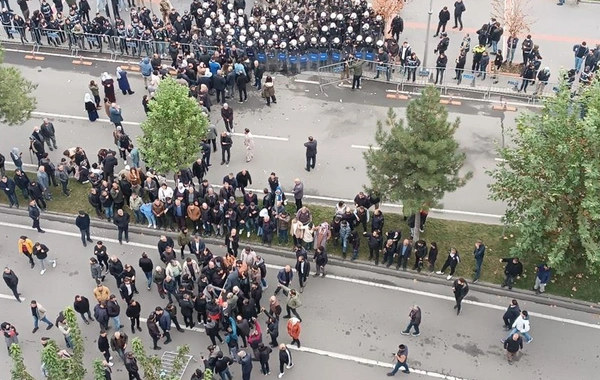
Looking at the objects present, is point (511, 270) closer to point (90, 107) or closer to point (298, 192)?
point (298, 192)

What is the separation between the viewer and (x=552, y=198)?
1733 centimetres

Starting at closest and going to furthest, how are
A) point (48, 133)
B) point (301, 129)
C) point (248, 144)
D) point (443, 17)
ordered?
point (248, 144) < point (48, 133) < point (301, 129) < point (443, 17)

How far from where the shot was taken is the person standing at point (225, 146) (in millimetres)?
23391

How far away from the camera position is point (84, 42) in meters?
30.4

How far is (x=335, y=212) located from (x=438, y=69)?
9.35m

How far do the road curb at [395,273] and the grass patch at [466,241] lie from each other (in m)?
0.19

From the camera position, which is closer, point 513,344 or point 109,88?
point 513,344

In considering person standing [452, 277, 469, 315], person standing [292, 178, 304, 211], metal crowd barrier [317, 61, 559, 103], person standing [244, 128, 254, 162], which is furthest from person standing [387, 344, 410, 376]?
metal crowd barrier [317, 61, 559, 103]

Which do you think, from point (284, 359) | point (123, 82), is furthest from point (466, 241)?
point (123, 82)

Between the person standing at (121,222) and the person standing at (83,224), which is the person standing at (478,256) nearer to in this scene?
the person standing at (121,222)

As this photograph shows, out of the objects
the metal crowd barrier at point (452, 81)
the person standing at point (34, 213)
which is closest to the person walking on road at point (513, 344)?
the metal crowd barrier at point (452, 81)

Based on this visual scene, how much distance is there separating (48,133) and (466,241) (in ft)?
49.0

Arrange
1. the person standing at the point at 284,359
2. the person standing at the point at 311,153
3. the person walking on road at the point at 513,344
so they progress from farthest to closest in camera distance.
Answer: the person standing at the point at 311,153
the person walking on road at the point at 513,344
the person standing at the point at 284,359

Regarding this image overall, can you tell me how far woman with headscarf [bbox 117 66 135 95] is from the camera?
2720 centimetres
